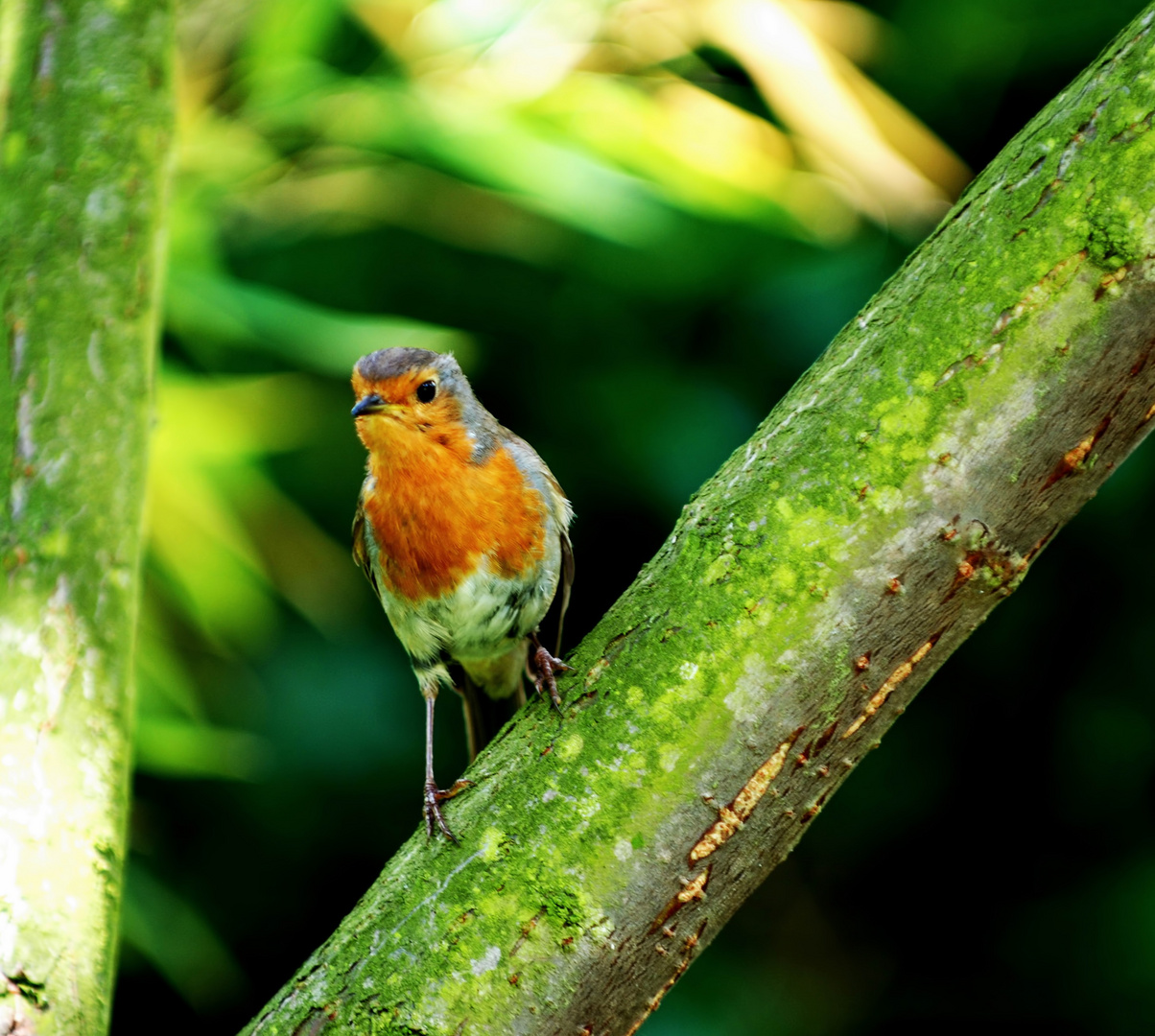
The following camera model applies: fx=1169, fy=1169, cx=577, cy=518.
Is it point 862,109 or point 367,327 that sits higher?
point 862,109

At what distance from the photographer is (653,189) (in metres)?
3.14

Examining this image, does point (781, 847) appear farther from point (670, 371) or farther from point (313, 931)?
point (313, 931)

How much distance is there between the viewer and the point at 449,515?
2.06 metres

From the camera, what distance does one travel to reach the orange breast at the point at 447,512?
81.4 inches

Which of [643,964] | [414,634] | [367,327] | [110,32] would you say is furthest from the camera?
[367,327]

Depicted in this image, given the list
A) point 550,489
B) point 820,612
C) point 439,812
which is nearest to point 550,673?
point 439,812

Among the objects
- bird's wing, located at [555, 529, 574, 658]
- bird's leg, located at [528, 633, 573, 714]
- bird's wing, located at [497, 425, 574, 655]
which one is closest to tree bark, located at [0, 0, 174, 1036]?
bird's leg, located at [528, 633, 573, 714]

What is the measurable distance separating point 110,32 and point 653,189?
63.9 inches

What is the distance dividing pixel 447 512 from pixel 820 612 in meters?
0.97

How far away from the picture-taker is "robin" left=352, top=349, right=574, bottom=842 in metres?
2.07

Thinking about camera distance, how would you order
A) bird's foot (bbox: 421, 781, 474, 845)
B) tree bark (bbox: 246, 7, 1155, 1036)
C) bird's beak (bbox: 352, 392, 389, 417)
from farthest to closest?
→ bird's beak (bbox: 352, 392, 389, 417) → bird's foot (bbox: 421, 781, 474, 845) → tree bark (bbox: 246, 7, 1155, 1036)

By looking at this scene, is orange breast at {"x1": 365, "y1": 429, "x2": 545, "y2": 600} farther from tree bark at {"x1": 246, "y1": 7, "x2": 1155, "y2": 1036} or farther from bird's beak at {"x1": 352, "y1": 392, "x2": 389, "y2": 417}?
tree bark at {"x1": 246, "y1": 7, "x2": 1155, "y2": 1036}

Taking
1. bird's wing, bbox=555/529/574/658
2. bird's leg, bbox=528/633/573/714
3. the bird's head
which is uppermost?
the bird's head

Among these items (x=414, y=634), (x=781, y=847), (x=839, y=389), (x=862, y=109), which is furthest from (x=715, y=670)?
(x=862, y=109)
